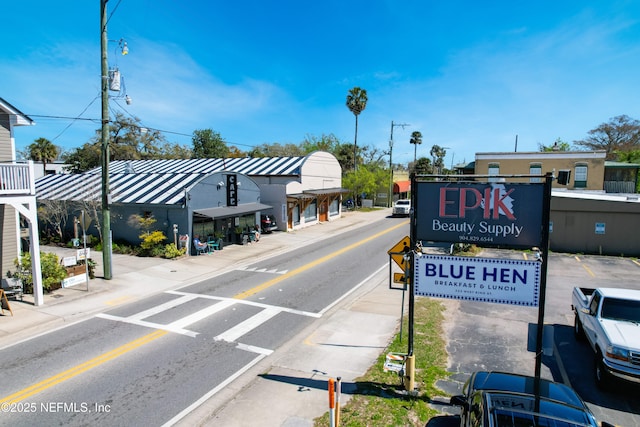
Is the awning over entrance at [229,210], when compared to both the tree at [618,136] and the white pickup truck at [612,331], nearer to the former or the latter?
the white pickup truck at [612,331]

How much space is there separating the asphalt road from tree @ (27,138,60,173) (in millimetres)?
58063

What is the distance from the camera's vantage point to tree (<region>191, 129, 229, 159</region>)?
73188 millimetres

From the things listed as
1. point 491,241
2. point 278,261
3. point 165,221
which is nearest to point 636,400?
point 491,241

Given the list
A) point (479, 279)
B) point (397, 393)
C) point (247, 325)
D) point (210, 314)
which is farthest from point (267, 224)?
point (479, 279)

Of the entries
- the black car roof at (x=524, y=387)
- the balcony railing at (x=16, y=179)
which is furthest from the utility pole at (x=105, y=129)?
the black car roof at (x=524, y=387)

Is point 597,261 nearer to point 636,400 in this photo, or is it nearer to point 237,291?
point 636,400

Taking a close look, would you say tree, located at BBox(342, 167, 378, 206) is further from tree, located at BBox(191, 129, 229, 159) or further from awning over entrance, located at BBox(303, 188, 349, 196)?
tree, located at BBox(191, 129, 229, 159)

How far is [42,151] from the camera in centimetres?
5216

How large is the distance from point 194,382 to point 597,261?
22336mm

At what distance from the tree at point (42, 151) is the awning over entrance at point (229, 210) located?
41.2m

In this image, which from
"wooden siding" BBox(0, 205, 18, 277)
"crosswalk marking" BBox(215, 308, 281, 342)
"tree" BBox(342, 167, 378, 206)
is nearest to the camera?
"crosswalk marking" BBox(215, 308, 281, 342)

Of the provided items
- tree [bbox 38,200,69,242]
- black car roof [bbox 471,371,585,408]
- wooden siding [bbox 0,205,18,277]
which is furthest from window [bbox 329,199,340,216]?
black car roof [bbox 471,371,585,408]

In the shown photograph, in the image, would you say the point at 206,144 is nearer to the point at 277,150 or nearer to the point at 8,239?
the point at 277,150

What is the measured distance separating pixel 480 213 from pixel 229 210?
19.3m
